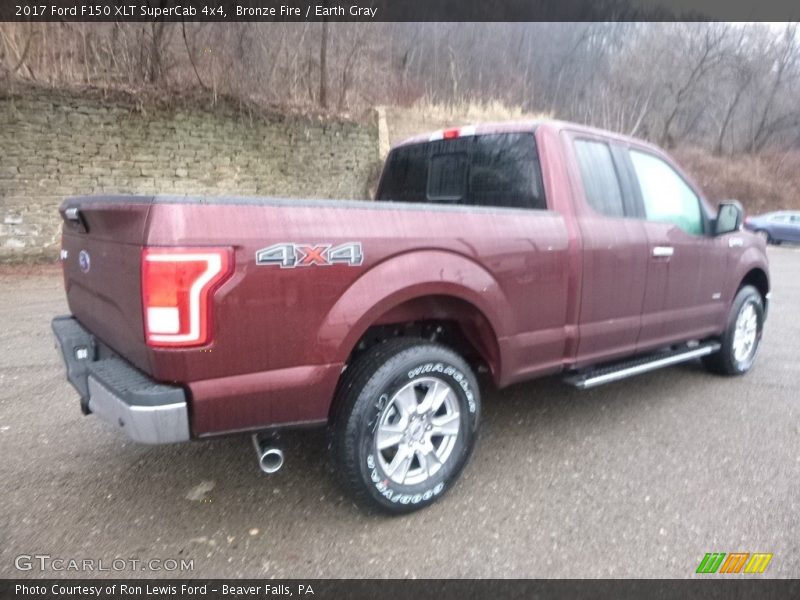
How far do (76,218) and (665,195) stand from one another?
3.81 metres

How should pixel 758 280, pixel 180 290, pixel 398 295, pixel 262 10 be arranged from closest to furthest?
pixel 180 290, pixel 398 295, pixel 758 280, pixel 262 10

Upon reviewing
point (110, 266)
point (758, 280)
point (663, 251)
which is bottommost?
point (758, 280)

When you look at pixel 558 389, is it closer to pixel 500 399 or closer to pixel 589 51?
pixel 500 399

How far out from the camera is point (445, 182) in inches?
152

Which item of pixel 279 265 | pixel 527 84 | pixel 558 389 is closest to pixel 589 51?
pixel 527 84

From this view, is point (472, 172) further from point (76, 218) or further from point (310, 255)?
point (76, 218)

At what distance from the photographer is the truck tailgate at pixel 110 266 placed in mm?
2146

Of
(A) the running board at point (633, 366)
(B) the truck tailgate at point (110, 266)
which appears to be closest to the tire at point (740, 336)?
(A) the running board at point (633, 366)

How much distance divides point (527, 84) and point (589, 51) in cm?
703

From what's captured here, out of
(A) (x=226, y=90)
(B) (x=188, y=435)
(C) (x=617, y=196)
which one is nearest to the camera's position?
(B) (x=188, y=435)

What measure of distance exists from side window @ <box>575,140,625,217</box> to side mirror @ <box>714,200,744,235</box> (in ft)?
3.60

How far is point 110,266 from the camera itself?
2410 mm

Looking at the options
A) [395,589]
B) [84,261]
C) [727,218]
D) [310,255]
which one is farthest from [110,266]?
[727,218]

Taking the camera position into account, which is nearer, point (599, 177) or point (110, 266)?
point (110, 266)
